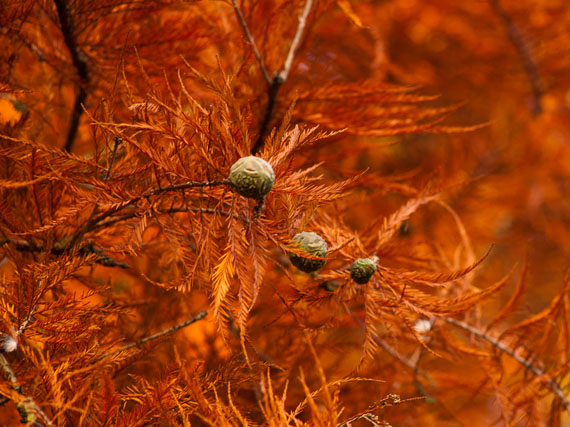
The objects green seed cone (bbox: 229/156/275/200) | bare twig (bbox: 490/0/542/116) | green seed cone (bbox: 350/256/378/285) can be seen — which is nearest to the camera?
green seed cone (bbox: 229/156/275/200)

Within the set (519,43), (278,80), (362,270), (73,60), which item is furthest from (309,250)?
(519,43)

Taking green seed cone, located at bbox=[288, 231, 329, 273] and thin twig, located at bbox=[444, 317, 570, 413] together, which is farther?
thin twig, located at bbox=[444, 317, 570, 413]

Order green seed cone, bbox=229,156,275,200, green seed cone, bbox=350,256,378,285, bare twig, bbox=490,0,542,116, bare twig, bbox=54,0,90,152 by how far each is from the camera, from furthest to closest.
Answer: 1. bare twig, bbox=490,0,542,116
2. bare twig, bbox=54,0,90,152
3. green seed cone, bbox=350,256,378,285
4. green seed cone, bbox=229,156,275,200

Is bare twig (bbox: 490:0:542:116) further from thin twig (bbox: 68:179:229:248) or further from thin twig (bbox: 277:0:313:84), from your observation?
thin twig (bbox: 68:179:229:248)

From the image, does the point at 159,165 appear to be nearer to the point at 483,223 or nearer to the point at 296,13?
the point at 296,13

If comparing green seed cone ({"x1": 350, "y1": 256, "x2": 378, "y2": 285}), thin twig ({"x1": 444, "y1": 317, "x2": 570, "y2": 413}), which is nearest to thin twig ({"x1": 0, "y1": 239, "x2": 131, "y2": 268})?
green seed cone ({"x1": 350, "y1": 256, "x2": 378, "y2": 285})

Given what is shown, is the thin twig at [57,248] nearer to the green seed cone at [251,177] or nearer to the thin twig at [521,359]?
the green seed cone at [251,177]

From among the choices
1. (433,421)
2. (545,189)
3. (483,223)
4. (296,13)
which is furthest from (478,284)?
(296,13)

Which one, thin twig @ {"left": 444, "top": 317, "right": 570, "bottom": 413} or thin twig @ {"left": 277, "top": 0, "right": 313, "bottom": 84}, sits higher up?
thin twig @ {"left": 277, "top": 0, "right": 313, "bottom": 84}
